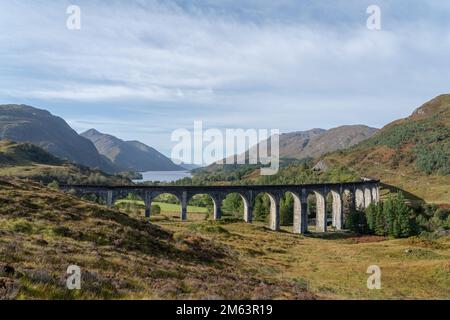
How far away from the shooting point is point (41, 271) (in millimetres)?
14367

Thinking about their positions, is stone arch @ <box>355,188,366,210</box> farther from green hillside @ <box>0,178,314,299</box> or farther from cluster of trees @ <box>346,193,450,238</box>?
green hillside @ <box>0,178,314,299</box>

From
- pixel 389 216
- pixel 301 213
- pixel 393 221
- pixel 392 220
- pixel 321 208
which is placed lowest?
pixel 393 221

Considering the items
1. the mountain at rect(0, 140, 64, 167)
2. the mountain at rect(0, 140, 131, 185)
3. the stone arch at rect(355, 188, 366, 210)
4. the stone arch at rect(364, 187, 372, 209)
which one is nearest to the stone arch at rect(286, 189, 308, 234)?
the stone arch at rect(355, 188, 366, 210)

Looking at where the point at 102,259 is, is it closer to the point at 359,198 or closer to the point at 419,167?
the point at 359,198

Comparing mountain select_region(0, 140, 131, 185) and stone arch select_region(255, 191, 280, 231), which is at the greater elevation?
mountain select_region(0, 140, 131, 185)

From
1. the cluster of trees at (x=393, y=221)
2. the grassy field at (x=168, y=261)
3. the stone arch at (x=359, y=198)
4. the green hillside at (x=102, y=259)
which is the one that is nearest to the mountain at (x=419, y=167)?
the stone arch at (x=359, y=198)

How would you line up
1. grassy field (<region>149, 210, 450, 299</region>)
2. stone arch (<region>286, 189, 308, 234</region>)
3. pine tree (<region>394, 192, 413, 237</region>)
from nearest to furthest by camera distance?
1. grassy field (<region>149, 210, 450, 299</region>)
2. pine tree (<region>394, 192, 413, 237</region>)
3. stone arch (<region>286, 189, 308, 234</region>)

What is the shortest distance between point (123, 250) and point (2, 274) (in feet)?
48.3

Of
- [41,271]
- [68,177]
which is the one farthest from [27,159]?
[41,271]

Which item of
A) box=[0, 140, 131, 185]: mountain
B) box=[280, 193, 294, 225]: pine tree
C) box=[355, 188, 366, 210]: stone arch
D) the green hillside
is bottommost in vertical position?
box=[280, 193, 294, 225]: pine tree

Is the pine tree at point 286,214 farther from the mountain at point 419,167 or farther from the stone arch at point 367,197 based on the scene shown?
the mountain at point 419,167

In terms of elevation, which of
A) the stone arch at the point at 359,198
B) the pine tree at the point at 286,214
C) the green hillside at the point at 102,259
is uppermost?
the green hillside at the point at 102,259
